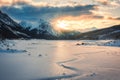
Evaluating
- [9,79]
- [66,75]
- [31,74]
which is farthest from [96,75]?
[9,79]

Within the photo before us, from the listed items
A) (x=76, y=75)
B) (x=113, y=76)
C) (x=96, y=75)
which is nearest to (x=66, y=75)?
(x=76, y=75)

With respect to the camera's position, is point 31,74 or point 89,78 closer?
point 89,78

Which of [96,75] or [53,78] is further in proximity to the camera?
[96,75]

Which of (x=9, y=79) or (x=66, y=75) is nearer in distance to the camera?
(x=9, y=79)

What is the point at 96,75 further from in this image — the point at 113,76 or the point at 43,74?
the point at 43,74

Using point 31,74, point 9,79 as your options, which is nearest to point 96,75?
point 31,74

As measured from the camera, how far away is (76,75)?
61.5ft

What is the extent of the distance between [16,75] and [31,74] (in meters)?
1.08

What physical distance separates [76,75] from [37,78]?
9.99ft

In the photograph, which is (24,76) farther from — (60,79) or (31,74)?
(60,79)

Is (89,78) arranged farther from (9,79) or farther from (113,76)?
(9,79)

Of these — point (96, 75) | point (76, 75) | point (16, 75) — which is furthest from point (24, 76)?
point (96, 75)

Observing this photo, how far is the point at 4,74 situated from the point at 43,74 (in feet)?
8.93

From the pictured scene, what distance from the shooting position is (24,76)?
1773cm
